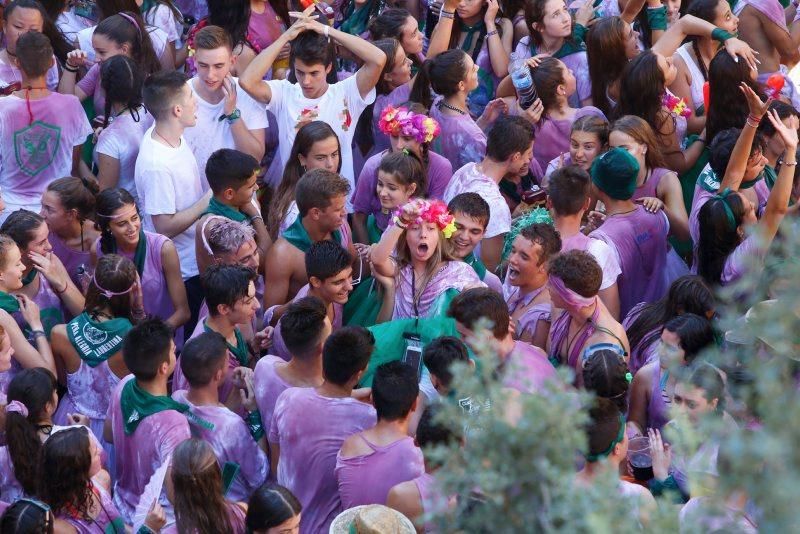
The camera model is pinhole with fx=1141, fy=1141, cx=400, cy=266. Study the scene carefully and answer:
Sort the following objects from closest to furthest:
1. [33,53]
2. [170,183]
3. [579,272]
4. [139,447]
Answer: [139,447]
[579,272]
[170,183]
[33,53]

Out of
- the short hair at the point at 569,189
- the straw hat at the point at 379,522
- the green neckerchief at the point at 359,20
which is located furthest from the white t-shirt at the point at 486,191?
the straw hat at the point at 379,522

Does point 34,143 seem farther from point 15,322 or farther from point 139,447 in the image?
point 139,447

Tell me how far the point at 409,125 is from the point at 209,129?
4.15 feet

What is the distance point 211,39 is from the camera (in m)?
6.78

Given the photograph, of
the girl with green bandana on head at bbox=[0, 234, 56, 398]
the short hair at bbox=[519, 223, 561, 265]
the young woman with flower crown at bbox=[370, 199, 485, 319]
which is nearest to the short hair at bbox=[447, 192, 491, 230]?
the young woman with flower crown at bbox=[370, 199, 485, 319]

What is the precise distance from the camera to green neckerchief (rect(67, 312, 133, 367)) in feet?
17.3

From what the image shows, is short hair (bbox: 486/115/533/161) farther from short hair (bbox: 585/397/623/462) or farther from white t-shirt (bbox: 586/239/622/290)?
short hair (bbox: 585/397/623/462)

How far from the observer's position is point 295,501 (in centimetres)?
413

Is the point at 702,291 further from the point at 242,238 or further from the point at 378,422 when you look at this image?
the point at 242,238

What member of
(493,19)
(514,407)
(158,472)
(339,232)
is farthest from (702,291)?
(493,19)

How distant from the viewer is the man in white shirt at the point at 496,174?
632cm

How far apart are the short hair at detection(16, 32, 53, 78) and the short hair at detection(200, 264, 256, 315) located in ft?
6.98

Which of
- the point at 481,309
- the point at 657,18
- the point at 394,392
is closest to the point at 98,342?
the point at 394,392

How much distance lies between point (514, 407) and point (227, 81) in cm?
476
